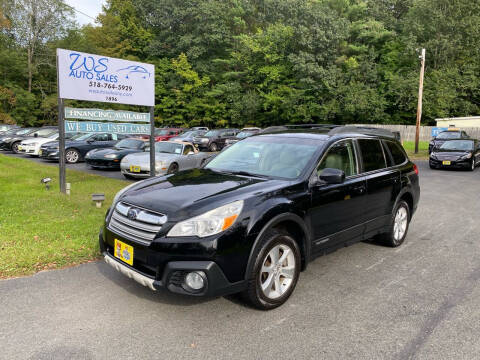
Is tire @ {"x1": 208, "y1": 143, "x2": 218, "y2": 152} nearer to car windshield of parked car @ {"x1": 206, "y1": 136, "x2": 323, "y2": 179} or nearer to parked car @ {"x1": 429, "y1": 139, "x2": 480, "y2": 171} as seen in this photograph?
parked car @ {"x1": 429, "y1": 139, "x2": 480, "y2": 171}

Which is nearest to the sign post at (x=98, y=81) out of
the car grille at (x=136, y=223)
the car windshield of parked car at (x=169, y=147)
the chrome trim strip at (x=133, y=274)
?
the car windshield of parked car at (x=169, y=147)

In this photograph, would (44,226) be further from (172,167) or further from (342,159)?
(172,167)

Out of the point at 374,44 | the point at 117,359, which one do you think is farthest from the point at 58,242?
the point at 374,44

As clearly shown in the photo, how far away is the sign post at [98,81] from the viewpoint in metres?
8.65

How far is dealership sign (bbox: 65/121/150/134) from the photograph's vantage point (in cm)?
921

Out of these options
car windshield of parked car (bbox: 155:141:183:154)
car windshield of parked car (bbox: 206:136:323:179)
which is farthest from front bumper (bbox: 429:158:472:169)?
car windshield of parked car (bbox: 206:136:323:179)

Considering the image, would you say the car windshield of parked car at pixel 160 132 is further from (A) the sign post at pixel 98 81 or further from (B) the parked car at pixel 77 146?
(A) the sign post at pixel 98 81

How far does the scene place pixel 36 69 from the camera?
141 feet

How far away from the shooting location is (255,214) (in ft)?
10.9

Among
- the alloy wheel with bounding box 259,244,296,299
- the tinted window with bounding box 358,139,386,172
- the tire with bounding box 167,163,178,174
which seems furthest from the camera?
the tire with bounding box 167,163,178,174

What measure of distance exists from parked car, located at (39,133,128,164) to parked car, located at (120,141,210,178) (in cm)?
527

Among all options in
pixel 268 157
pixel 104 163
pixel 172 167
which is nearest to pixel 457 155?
pixel 172 167

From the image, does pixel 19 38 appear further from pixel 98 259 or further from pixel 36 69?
pixel 98 259

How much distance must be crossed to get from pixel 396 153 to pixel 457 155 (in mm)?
12299
